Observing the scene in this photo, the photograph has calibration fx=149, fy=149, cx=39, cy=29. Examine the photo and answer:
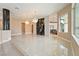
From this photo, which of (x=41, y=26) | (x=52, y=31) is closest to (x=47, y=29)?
(x=41, y=26)

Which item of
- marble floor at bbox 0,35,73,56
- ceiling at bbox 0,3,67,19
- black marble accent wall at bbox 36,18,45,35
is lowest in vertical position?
marble floor at bbox 0,35,73,56

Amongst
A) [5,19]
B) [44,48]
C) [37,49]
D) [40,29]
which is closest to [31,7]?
[5,19]

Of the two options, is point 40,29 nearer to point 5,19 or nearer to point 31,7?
point 5,19

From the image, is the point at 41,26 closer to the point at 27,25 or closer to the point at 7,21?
the point at 27,25

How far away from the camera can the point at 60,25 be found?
50.8ft

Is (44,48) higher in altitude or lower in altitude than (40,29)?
lower

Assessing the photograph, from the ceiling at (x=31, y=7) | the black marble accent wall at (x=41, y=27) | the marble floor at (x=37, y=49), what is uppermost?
the ceiling at (x=31, y=7)

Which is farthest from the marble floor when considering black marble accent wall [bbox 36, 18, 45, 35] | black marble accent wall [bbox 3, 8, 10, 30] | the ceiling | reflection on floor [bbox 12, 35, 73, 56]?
black marble accent wall [bbox 36, 18, 45, 35]

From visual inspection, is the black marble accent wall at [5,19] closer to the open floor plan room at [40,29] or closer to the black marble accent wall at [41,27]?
the open floor plan room at [40,29]

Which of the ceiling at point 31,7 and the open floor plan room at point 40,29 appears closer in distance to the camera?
the open floor plan room at point 40,29

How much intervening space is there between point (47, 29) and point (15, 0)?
15.5 meters

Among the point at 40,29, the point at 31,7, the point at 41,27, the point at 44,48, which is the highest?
the point at 31,7

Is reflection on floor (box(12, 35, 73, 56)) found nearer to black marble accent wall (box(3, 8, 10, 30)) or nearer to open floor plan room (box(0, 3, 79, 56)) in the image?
open floor plan room (box(0, 3, 79, 56))

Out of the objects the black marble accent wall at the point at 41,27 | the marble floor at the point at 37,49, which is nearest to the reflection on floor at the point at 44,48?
the marble floor at the point at 37,49
